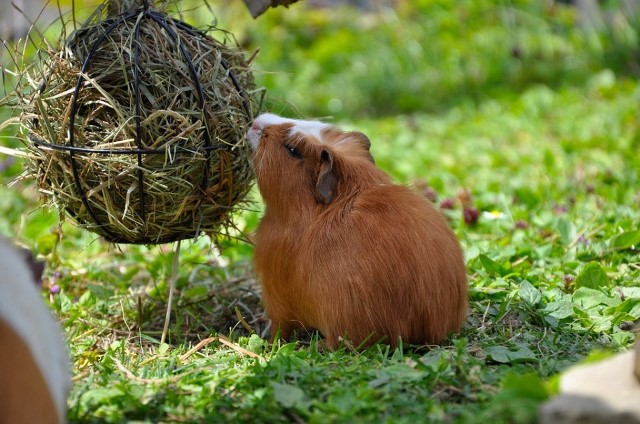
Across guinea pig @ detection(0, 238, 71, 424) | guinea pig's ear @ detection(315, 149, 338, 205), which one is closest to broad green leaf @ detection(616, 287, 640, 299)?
guinea pig's ear @ detection(315, 149, 338, 205)

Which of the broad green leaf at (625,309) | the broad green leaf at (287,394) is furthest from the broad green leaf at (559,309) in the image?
the broad green leaf at (287,394)

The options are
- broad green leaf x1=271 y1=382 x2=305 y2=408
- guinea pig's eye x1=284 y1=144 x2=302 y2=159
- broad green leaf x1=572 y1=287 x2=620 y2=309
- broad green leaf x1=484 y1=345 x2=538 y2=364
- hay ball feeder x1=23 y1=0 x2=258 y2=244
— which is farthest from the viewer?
broad green leaf x1=572 y1=287 x2=620 y2=309

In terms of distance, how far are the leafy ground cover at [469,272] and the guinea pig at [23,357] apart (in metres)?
0.32

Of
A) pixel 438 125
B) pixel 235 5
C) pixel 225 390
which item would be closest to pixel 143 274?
pixel 225 390

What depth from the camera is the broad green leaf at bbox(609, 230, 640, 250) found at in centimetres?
368

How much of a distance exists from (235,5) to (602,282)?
813 cm

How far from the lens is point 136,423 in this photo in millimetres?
2113

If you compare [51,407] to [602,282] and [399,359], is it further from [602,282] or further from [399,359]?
[602,282]

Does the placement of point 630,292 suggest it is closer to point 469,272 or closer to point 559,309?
point 559,309

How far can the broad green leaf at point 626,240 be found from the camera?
12.1ft

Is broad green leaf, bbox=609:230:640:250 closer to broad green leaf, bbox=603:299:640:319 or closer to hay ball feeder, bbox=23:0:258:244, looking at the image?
broad green leaf, bbox=603:299:640:319

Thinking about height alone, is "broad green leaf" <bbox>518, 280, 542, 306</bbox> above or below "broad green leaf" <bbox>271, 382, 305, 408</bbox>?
below

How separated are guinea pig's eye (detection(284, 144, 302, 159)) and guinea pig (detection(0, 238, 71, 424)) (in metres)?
1.30

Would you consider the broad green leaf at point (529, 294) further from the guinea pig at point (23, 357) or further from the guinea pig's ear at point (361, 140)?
the guinea pig at point (23, 357)
